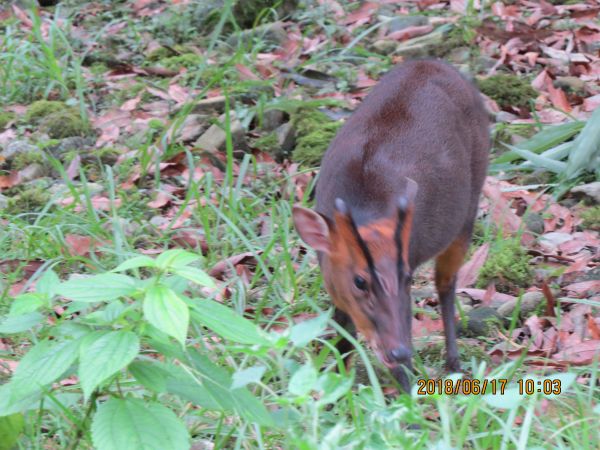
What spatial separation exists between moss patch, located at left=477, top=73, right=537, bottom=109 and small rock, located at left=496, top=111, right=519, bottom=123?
0.09 m

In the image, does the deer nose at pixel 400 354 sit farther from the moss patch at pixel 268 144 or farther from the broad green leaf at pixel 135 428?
the moss patch at pixel 268 144

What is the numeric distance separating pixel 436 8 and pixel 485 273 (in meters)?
3.72

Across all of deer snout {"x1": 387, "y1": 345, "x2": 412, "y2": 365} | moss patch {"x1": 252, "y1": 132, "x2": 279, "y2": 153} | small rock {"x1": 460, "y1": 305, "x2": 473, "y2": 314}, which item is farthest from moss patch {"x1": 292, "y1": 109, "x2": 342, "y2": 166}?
deer snout {"x1": 387, "y1": 345, "x2": 412, "y2": 365}

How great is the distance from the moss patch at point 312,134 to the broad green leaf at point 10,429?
357cm

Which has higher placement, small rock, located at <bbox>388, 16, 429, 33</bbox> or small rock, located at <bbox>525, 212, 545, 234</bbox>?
small rock, located at <bbox>388, 16, 429, 33</bbox>

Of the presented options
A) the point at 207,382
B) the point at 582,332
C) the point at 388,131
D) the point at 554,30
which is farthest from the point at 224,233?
the point at 554,30

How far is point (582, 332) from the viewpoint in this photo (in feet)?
16.2

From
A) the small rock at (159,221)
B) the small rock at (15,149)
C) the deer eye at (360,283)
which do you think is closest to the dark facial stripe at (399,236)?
the deer eye at (360,283)

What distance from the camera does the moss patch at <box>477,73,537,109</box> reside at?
7.18 metres

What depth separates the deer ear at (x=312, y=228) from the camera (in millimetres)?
4117

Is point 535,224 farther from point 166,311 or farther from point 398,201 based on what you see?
point 166,311

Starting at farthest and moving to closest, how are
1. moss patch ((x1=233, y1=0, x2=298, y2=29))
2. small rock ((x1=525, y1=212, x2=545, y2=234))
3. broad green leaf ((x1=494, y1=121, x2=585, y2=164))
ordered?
moss patch ((x1=233, y1=0, x2=298, y2=29)) < broad green leaf ((x1=494, y1=121, x2=585, y2=164)) < small rock ((x1=525, y1=212, x2=545, y2=234))

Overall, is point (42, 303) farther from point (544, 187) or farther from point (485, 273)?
point (544, 187)

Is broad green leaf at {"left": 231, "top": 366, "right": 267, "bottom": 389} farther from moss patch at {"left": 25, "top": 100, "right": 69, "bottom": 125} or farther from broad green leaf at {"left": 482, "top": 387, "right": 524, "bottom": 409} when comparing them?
moss patch at {"left": 25, "top": 100, "right": 69, "bottom": 125}
